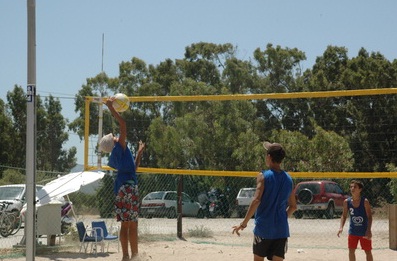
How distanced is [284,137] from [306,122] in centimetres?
140

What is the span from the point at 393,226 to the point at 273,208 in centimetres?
613

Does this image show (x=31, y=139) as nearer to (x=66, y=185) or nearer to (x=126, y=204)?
(x=126, y=204)

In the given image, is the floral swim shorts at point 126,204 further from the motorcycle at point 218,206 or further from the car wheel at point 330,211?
the car wheel at point 330,211

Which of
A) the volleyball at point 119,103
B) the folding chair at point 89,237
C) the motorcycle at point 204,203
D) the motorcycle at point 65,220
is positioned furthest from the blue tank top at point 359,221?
the motorcycle at point 204,203

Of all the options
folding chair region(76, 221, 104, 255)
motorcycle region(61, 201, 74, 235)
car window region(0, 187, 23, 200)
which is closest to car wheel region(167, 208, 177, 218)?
motorcycle region(61, 201, 74, 235)

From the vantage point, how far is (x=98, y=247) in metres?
11.7

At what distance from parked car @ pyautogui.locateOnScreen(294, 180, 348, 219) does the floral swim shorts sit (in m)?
5.64

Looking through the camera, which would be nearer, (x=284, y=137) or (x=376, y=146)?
(x=376, y=146)

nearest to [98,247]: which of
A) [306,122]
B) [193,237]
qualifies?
[193,237]

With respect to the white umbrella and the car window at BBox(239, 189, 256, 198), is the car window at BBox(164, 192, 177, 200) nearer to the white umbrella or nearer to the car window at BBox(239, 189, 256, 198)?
the car window at BBox(239, 189, 256, 198)

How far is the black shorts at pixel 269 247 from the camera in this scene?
6270 mm

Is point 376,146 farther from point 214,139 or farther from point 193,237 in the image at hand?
point 214,139

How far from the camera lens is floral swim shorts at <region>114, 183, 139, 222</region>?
8.09 meters

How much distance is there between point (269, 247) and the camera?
248 inches
